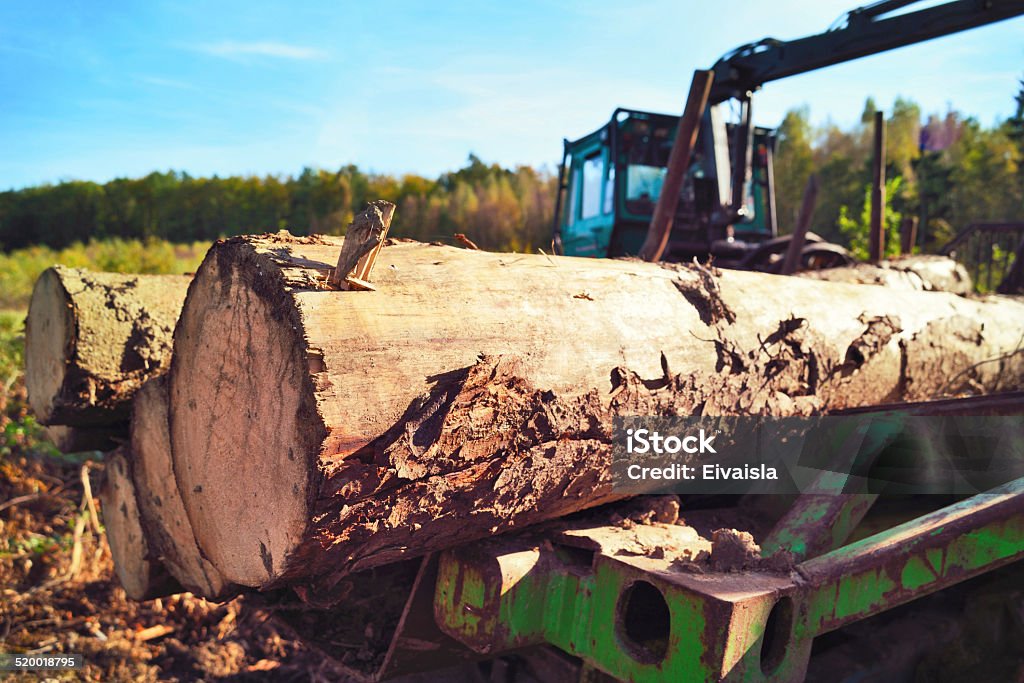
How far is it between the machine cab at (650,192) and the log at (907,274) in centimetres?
127

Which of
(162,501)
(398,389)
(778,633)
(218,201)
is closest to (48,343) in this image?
(162,501)

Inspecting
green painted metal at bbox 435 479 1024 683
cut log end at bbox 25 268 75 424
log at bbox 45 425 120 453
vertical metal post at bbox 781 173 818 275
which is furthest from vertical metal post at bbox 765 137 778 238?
cut log end at bbox 25 268 75 424

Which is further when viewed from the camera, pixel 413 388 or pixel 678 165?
pixel 678 165

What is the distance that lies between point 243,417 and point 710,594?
1053 mm

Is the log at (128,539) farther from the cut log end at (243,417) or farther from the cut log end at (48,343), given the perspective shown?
the cut log end at (243,417)

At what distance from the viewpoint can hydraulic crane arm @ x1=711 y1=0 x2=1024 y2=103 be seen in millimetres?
4508

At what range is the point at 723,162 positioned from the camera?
215 inches

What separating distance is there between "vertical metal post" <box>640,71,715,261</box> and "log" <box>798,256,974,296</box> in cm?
74

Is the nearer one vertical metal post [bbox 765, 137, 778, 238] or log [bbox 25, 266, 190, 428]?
log [bbox 25, 266, 190, 428]

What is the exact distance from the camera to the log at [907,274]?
12.6 ft

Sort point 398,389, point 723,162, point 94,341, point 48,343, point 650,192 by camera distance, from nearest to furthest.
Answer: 1. point 398,389
2. point 94,341
3. point 48,343
4. point 723,162
5. point 650,192

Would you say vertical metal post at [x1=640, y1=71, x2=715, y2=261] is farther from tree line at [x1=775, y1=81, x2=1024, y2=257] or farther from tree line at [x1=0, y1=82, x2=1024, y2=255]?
tree line at [x1=775, y1=81, x2=1024, y2=257]

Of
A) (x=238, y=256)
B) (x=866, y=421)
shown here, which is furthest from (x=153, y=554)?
(x=866, y=421)

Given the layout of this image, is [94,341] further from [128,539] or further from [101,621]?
[101,621]
